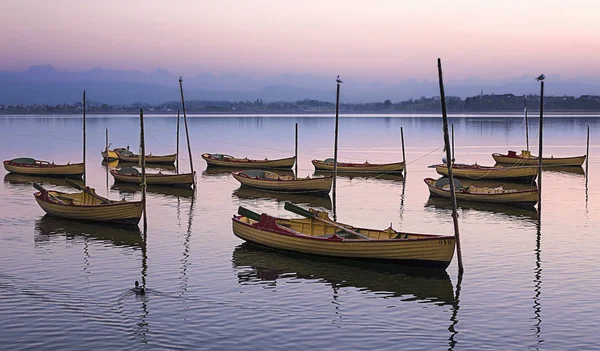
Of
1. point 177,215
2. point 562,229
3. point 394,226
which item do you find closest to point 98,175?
point 177,215

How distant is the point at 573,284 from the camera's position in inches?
1073

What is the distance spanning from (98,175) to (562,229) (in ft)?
156

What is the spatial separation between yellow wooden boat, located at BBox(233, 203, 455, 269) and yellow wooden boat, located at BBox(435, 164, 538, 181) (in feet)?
114

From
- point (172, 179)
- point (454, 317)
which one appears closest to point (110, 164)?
point (172, 179)

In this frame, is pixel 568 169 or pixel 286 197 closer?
pixel 286 197

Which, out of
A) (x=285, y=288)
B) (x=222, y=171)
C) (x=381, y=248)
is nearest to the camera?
(x=285, y=288)

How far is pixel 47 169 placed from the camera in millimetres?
67312

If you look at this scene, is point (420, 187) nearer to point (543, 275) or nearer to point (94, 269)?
point (543, 275)

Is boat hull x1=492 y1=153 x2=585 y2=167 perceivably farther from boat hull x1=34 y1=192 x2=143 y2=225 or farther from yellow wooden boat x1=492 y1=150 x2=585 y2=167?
boat hull x1=34 y1=192 x2=143 y2=225

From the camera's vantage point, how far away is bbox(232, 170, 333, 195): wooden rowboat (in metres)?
53.4

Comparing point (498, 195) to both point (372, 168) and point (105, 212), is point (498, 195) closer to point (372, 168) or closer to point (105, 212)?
point (372, 168)

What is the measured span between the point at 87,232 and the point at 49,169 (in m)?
32.5

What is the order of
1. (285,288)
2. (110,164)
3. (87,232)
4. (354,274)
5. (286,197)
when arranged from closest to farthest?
(285,288)
(354,274)
(87,232)
(286,197)
(110,164)

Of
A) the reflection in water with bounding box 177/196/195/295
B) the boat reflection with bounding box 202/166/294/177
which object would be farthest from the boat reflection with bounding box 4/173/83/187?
the reflection in water with bounding box 177/196/195/295
